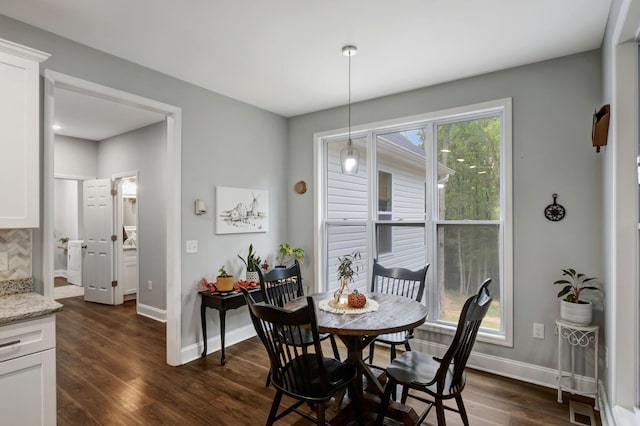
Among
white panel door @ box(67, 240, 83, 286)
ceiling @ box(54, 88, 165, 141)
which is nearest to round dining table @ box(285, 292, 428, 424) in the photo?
ceiling @ box(54, 88, 165, 141)

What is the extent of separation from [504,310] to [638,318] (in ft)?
4.36

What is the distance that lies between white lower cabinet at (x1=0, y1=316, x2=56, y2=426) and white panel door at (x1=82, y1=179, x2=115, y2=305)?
409 centimetres

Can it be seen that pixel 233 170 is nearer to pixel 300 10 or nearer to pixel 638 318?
pixel 300 10

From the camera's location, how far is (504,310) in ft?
10.4

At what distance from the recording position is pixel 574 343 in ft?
8.86

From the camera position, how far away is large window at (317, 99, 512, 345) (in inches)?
128

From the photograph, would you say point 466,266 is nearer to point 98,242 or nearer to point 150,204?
point 150,204

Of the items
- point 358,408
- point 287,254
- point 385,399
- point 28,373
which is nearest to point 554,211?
point 385,399

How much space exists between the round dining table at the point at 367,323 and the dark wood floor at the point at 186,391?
582 millimetres

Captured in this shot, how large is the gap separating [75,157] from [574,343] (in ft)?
23.9

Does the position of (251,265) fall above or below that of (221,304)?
above

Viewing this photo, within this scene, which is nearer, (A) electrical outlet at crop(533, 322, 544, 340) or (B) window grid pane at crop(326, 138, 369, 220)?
(A) electrical outlet at crop(533, 322, 544, 340)

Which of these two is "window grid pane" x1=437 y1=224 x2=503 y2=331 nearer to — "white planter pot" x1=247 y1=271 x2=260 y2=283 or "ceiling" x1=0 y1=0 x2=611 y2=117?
"ceiling" x1=0 y1=0 x2=611 y2=117

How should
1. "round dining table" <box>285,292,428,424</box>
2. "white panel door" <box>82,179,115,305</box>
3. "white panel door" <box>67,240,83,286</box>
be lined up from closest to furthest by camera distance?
"round dining table" <box>285,292,428,424</box> < "white panel door" <box>82,179,115,305</box> < "white panel door" <box>67,240,83,286</box>
